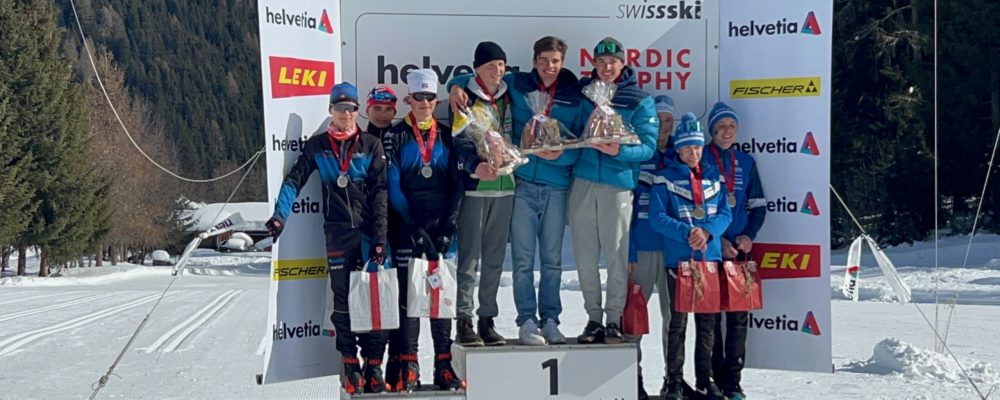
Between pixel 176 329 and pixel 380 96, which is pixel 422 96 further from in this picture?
pixel 176 329

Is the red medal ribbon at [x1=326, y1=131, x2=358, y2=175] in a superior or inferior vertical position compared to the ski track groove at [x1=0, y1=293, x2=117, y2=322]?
superior

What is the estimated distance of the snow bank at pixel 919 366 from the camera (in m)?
8.84

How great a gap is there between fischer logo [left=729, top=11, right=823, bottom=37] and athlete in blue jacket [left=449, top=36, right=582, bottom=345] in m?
1.49

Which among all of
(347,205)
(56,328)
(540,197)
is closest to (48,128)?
(56,328)

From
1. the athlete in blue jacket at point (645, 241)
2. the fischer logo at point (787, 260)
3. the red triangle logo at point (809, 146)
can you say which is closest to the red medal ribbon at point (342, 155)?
the athlete in blue jacket at point (645, 241)

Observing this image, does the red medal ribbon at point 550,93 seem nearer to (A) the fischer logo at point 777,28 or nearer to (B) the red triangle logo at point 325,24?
(B) the red triangle logo at point 325,24

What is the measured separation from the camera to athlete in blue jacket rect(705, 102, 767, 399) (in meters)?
6.30

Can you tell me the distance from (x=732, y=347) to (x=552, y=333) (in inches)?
53.2

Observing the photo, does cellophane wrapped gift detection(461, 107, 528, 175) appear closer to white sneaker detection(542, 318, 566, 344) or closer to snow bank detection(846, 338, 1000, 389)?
white sneaker detection(542, 318, 566, 344)

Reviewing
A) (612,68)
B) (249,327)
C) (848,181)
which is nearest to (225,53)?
(848,181)

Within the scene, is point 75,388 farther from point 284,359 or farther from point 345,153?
point 345,153

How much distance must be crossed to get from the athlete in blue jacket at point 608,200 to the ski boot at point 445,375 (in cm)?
79

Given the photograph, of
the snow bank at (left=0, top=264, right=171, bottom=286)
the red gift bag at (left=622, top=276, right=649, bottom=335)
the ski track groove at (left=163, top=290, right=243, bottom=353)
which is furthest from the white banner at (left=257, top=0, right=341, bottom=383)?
the snow bank at (left=0, top=264, right=171, bottom=286)

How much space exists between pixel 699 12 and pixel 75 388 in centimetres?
663
